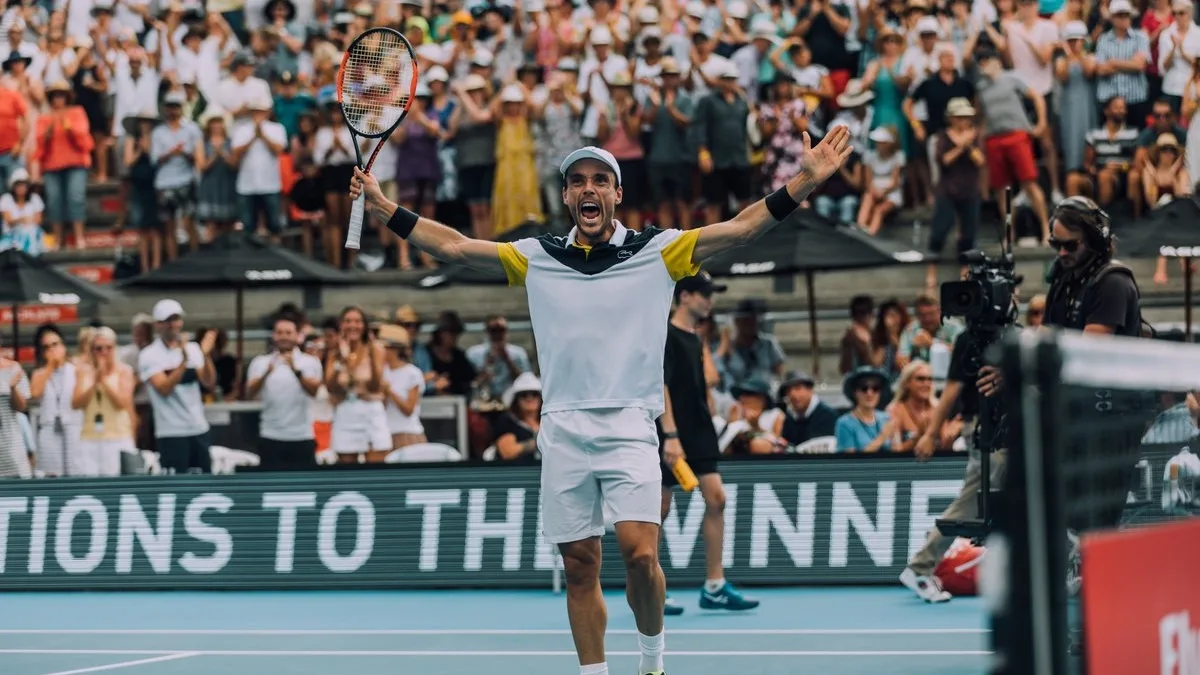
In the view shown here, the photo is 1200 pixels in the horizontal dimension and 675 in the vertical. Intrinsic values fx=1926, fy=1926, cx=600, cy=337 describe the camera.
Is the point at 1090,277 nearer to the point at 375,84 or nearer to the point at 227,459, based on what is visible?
the point at 375,84

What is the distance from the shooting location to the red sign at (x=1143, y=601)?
407cm

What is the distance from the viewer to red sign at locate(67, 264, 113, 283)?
75.7 feet

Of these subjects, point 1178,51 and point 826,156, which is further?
point 1178,51

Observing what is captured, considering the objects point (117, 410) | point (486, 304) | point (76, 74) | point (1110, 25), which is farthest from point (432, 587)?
point (76, 74)

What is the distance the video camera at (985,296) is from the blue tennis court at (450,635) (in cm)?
171

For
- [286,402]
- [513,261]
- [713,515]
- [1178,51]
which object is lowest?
[713,515]

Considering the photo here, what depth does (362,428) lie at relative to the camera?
16.5 metres

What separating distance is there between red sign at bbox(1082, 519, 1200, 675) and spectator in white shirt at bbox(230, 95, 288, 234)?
1712 centimetres

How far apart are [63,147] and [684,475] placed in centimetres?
1358

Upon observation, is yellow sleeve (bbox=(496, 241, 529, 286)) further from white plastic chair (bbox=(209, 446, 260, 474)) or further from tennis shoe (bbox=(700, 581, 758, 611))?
white plastic chair (bbox=(209, 446, 260, 474))

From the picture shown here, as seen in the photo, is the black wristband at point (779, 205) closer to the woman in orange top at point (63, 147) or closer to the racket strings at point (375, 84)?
the racket strings at point (375, 84)

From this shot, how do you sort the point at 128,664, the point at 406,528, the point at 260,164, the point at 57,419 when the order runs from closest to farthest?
the point at 128,664 → the point at 406,528 → the point at 57,419 → the point at 260,164

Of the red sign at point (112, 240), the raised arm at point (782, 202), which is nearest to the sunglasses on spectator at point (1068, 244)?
the raised arm at point (782, 202)

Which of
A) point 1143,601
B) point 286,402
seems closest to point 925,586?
point 286,402
